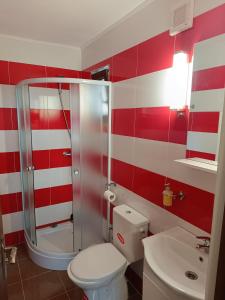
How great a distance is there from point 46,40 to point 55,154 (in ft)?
4.39

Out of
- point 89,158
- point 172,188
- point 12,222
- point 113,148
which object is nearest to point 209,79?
point 172,188

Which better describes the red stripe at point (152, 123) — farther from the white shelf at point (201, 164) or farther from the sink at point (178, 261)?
→ the sink at point (178, 261)

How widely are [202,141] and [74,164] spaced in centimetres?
123

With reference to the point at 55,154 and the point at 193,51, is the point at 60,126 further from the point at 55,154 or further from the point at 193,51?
the point at 193,51

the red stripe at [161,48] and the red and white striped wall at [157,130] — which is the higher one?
the red stripe at [161,48]

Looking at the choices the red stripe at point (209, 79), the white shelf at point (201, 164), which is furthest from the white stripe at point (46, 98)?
the white shelf at point (201, 164)

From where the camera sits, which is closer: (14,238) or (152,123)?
(152,123)

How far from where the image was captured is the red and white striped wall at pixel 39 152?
7.70 feet

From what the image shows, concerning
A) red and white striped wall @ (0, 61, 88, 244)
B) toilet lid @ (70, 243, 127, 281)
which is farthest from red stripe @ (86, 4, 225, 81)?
toilet lid @ (70, 243, 127, 281)

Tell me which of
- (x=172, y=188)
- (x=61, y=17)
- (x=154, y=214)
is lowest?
(x=154, y=214)

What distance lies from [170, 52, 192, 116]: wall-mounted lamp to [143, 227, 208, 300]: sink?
82cm

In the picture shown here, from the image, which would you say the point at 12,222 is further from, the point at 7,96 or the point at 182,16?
the point at 182,16

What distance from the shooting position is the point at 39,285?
1.97 meters

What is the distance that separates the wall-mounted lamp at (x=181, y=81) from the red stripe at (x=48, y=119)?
143 cm
